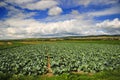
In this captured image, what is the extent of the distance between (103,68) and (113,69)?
4.31 ft

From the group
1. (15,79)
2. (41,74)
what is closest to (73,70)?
(41,74)

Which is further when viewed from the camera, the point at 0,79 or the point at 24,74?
the point at 24,74

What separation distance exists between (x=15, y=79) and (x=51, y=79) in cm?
292

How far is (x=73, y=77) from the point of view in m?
13.5

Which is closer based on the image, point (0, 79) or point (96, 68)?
point (0, 79)

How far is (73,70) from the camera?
1703 cm

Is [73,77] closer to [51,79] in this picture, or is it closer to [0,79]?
[51,79]

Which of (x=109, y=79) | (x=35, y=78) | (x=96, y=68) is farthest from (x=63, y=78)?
(x=96, y=68)

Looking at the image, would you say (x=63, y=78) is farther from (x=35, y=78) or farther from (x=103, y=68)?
(x=103, y=68)

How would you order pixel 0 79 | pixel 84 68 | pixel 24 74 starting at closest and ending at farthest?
1. pixel 0 79
2. pixel 24 74
3. pixel 84 68

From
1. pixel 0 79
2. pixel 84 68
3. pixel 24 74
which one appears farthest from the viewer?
pixel 84 68

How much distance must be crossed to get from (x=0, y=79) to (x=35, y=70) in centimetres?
375

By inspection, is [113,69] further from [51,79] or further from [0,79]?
[0,79]

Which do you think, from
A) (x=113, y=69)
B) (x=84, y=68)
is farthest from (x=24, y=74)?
(x=113, y=69)
